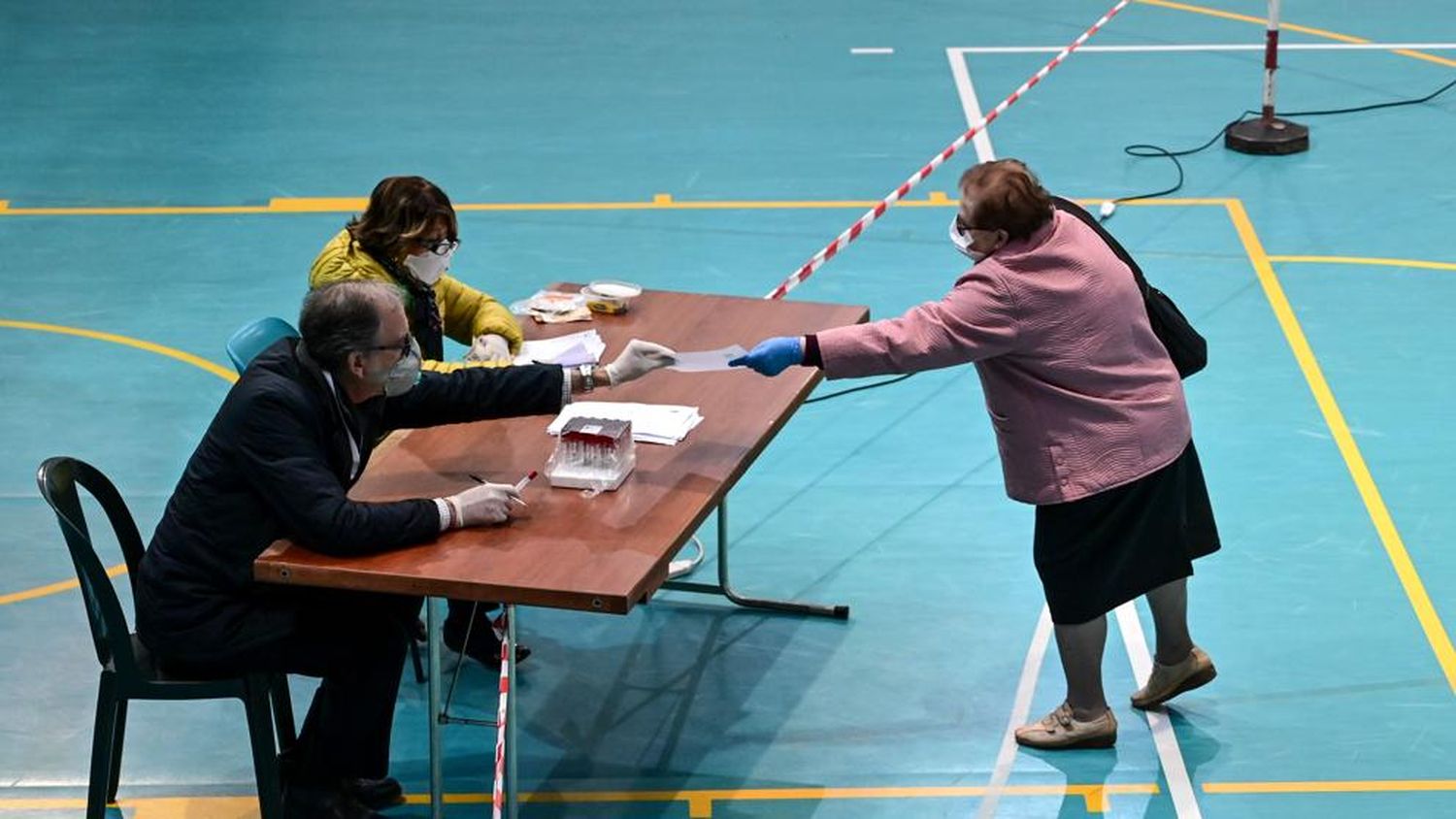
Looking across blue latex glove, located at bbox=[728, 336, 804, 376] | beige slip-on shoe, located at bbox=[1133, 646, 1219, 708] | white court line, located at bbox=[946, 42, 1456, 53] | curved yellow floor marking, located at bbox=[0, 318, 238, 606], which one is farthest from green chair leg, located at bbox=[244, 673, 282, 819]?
white court line, located at bbox=[946, 42, 1456, 53]

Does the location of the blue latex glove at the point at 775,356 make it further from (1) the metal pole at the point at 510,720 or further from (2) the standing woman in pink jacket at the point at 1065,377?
(1) the metal pole at the point at 510,720

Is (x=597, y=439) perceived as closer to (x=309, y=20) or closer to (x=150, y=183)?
(x=150, y=183)

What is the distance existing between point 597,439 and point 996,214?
1258 millimetres

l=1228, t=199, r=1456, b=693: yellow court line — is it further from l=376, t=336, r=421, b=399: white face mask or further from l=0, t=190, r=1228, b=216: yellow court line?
l=376, t=336, r=421, b=399: white face mask

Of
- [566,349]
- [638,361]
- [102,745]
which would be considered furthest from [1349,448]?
[102,745]

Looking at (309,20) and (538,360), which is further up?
(309,20)

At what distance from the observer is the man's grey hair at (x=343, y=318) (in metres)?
5.11

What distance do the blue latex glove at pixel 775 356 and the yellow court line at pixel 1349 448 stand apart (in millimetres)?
2500

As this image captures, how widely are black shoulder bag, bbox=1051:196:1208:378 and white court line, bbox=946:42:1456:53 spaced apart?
788 cm

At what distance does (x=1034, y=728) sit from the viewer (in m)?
6.19

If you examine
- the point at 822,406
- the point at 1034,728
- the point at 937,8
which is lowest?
the point at 1034,728

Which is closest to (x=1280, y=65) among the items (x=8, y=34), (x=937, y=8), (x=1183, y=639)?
(x=937, y=8)

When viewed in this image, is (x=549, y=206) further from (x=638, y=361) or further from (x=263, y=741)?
(x=263, y=741)

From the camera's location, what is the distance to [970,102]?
1242 centimetres
